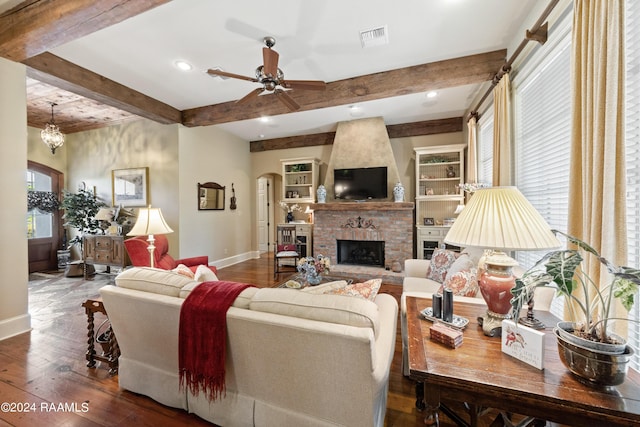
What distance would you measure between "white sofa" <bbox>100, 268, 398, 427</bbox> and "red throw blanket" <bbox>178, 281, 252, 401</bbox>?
5cm

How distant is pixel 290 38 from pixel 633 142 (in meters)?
2.64

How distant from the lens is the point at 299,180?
6.04 metres

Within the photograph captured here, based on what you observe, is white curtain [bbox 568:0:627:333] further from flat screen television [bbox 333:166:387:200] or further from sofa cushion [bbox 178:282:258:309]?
flat screen television [bbox 333:166:387:200]

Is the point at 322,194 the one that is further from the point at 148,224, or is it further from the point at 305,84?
the point at 148,224

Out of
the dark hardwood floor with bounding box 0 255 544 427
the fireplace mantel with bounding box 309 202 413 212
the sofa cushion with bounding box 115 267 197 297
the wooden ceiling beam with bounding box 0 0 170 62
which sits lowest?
the dark hardwood floor with bounding box 0 255 544 427

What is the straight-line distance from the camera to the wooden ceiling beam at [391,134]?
16.0 feet

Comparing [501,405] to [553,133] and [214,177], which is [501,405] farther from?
[214,177]

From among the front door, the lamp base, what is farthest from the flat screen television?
the front door

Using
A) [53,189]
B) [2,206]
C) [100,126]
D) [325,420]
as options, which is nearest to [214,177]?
[100,126]

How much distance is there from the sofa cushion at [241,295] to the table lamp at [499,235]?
1093 millimetres

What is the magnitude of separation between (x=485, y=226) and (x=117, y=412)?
7.87ft

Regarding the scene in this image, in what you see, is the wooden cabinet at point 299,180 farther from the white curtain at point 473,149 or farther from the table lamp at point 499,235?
the table lamp at point 499,235

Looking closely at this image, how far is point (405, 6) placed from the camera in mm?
2117

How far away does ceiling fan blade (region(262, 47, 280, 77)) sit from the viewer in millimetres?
2276
